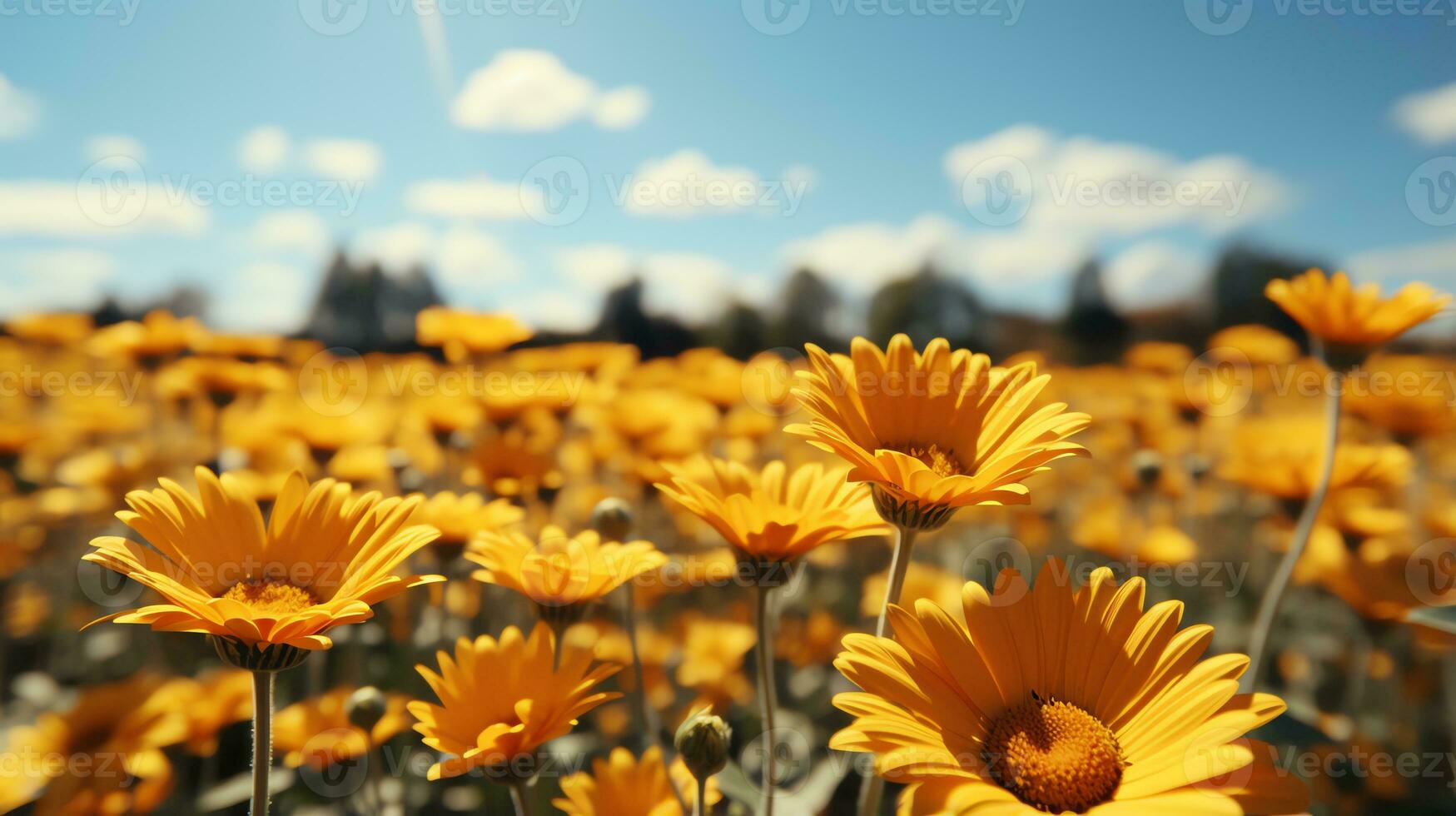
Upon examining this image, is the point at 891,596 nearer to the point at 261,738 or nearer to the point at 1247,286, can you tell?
the point at 261,738

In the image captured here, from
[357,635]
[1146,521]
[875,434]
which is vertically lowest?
[1146,521]

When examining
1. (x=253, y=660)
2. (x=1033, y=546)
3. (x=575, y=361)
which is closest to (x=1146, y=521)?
(x=1033, y=546)

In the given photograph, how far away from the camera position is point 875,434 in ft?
5.11

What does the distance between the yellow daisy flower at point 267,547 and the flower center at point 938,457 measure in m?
0.96

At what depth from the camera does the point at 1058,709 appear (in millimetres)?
1231

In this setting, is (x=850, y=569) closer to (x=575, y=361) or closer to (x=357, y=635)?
(x=575, y=361)

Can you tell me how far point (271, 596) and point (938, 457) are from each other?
1309 mm

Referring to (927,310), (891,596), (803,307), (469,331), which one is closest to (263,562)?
(891,596)

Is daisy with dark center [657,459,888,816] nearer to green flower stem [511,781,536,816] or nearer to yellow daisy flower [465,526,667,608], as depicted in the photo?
yellow daisy flower [465,526,667,608]

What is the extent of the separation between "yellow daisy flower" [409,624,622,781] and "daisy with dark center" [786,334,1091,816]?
1.88ft

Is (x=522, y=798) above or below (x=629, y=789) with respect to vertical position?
above

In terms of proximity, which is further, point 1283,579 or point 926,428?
point 1283,579

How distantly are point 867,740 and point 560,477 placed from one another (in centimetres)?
191

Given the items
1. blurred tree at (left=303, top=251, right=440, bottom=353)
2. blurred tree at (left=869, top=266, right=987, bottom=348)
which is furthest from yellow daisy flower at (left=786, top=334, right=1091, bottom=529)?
blurred tree at (left=869, top=266, right=987, bottom=348)
